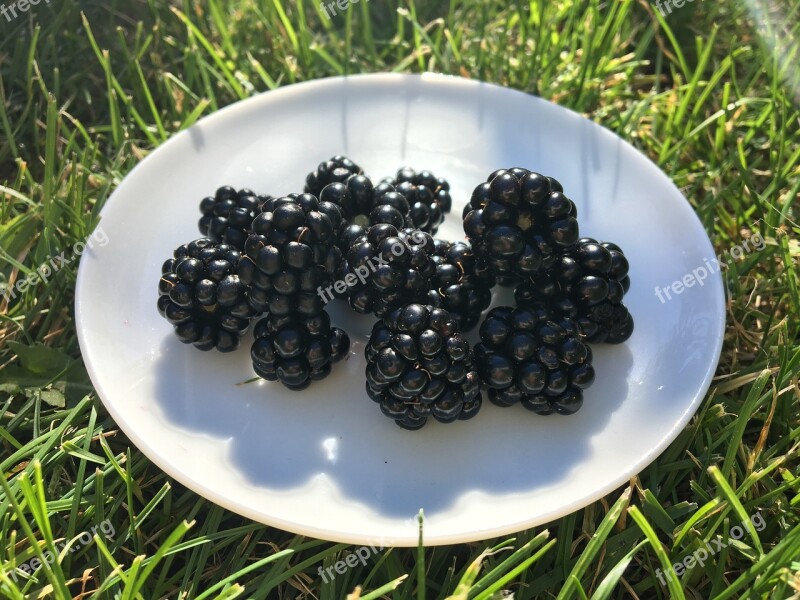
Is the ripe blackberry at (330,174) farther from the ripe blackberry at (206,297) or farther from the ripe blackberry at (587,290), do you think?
the ripe blackberry at (587,290)

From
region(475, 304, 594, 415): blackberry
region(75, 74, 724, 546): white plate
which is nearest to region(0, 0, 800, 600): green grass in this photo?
region(75, 74, 724, 546): white plate

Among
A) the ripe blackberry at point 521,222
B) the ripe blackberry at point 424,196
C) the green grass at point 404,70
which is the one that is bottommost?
the green grass at point 404,70

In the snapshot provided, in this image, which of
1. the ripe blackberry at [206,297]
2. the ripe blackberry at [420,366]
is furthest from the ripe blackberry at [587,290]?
the ripe blackberry at [206,297]

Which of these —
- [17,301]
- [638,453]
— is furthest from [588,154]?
[17,301]

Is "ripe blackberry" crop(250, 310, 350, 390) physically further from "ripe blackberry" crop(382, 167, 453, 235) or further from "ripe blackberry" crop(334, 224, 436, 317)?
"ripe blackberry" crop(382, 167, 453, 235)

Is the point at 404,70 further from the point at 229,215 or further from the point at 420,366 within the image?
the point at 420,366

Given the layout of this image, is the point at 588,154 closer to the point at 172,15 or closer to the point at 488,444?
the point at 488,444

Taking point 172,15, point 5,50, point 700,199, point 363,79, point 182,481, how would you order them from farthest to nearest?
point 172,15, point 5,50, point 700,199, point 363,79, point 182,481
